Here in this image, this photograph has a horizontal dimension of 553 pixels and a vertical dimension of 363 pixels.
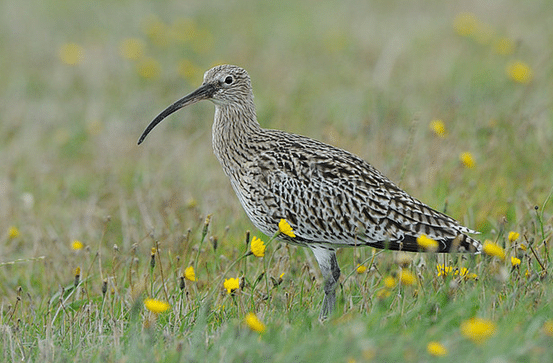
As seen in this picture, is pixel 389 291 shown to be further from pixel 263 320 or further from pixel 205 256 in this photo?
pixel 205 256

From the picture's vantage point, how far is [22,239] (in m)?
6.84

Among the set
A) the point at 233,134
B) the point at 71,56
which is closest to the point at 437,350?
the point at 233,134

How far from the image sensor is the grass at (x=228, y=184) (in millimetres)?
4152

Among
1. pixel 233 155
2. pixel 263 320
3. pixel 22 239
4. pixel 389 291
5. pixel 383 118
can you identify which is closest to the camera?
pixel 263 320

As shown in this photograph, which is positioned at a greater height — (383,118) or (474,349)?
(383,118)

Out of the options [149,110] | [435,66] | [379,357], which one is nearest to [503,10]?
[435,66]

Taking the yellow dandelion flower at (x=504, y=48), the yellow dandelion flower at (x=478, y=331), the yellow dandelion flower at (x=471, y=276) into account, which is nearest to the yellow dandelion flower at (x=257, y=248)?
the yellow dandelion flower at (x=471, y=276)

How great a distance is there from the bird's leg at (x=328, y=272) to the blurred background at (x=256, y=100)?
3.11 feet

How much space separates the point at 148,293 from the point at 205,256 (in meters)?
0.78

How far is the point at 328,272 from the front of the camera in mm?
5281

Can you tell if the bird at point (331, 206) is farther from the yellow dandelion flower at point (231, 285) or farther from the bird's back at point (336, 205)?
the yellow dandelion flower at point (231, 285)

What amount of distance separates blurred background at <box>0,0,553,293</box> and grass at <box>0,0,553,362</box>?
34 millimetres

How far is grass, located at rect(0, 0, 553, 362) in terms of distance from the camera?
4.15m

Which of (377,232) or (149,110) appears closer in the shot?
(377,232)
